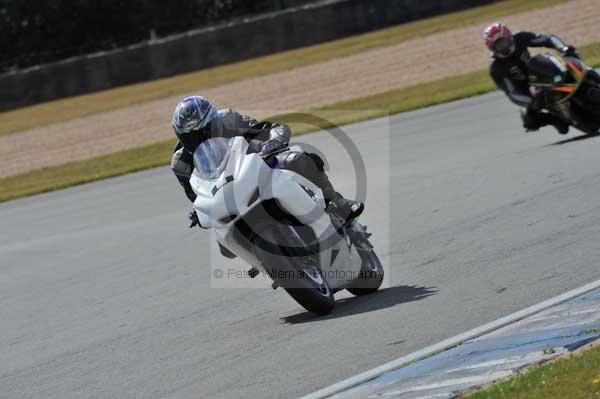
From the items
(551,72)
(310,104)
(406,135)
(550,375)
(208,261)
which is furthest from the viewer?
(310,104)

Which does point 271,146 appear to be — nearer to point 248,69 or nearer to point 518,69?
point 518,69

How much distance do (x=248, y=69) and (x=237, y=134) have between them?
26.3 metres

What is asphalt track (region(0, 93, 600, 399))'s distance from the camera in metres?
6.38

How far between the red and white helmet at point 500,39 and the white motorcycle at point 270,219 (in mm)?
6841

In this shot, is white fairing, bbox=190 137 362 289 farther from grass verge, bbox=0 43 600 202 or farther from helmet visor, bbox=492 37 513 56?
grass verge, bbox=0 43 600 202

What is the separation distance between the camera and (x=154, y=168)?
66.6 feet

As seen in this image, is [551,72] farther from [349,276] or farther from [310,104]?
[310,104]

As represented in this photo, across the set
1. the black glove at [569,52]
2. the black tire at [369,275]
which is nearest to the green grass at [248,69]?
the black glove at [569,52]

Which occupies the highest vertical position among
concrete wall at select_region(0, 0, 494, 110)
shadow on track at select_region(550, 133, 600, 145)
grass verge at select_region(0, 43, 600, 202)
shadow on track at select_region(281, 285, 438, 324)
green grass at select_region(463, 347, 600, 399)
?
green grass at select_region(463, 347, 600, 399)

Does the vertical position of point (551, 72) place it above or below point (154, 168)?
above

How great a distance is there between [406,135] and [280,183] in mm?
9892

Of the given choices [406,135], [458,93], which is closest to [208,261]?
[406,135]

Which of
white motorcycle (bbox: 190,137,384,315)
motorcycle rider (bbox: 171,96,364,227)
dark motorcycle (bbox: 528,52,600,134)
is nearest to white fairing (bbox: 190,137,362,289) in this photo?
white motorcycle (bbox: 190,137,384,315)

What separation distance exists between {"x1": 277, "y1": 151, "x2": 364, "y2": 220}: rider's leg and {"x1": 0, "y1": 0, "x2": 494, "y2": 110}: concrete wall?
2803 centimetres
